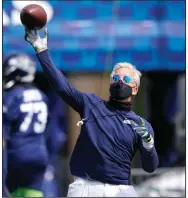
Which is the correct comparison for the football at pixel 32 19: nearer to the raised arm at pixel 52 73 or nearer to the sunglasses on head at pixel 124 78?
the raised arm at pixel 52 73

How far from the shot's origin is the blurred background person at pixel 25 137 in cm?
886

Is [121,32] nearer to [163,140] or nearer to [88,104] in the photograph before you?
[163,140]

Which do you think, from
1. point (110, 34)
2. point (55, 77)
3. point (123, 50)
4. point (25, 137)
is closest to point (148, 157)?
point (55, 77)

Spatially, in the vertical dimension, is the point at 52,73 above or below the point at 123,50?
above

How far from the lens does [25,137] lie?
8.91m

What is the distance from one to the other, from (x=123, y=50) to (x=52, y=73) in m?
7.09

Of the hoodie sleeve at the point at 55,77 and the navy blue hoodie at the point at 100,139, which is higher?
the hoodie sleeve at the point at 55,77

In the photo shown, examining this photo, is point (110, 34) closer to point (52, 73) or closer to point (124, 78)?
point (124, 78)

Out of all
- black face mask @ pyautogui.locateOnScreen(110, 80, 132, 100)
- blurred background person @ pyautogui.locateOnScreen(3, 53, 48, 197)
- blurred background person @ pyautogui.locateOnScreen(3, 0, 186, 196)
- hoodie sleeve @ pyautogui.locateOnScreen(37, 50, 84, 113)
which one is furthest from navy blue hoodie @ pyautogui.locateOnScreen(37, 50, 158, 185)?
blurred background person @ pyautogui.locateOnScreen(3, 0, 186, 196)

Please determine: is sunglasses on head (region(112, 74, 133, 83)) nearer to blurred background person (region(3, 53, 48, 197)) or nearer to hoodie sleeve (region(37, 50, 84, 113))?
hoodie sleeve (region(37, 50, 84, 113))

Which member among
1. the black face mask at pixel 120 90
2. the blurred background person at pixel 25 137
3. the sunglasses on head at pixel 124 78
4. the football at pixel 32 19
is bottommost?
the blurred background person at pixel 25 137

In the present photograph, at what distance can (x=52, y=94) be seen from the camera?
1262 cm

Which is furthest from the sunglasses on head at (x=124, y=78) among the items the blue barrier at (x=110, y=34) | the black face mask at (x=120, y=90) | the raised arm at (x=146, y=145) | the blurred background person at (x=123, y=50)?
the blue barrier at (x=110, y=34)

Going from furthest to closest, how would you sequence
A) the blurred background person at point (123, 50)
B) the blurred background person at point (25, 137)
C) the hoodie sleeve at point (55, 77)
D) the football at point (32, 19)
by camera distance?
the blurred background person at point (123, 50) < the blurred background person at point (25, 137) < the football at point (32, 19) < the hoodie sleeve at point (55, 77)
